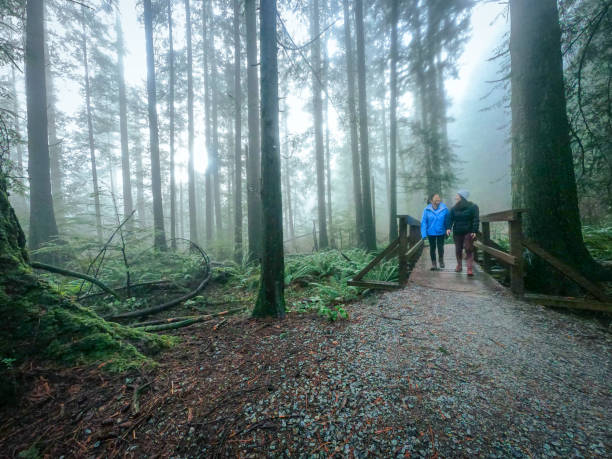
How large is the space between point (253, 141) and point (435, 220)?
6.88m

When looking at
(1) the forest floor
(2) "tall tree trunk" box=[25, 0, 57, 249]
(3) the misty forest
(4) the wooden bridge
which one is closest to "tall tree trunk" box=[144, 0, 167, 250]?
(3) the misty forest

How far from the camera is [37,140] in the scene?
7.96 meters

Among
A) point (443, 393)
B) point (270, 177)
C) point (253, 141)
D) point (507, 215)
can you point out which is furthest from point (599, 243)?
point (253, 141)

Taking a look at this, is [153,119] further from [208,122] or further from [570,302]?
[570,302]

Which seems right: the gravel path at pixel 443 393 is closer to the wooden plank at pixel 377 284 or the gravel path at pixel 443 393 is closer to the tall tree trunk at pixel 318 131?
the wooden plank at pixel 377 284

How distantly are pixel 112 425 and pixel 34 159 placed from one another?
1097cm

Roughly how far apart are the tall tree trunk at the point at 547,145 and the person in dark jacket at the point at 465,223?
99cm

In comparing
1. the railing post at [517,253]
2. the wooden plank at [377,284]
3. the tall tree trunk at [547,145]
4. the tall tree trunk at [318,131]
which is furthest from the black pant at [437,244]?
the tall tree trunk at [318,131]

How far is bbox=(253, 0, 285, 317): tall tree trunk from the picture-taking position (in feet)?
11.9

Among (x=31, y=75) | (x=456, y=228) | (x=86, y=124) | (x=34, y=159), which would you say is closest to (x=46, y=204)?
(x=34, y=159)

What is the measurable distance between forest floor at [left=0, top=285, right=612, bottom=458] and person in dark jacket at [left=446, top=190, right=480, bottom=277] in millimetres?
2536

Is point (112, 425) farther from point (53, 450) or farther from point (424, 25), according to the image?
point (424, 25)

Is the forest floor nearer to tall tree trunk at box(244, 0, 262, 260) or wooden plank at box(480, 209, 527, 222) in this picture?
wooden plank at box(480, 209, 527, 222)

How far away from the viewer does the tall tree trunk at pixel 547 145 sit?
4.29 meters
